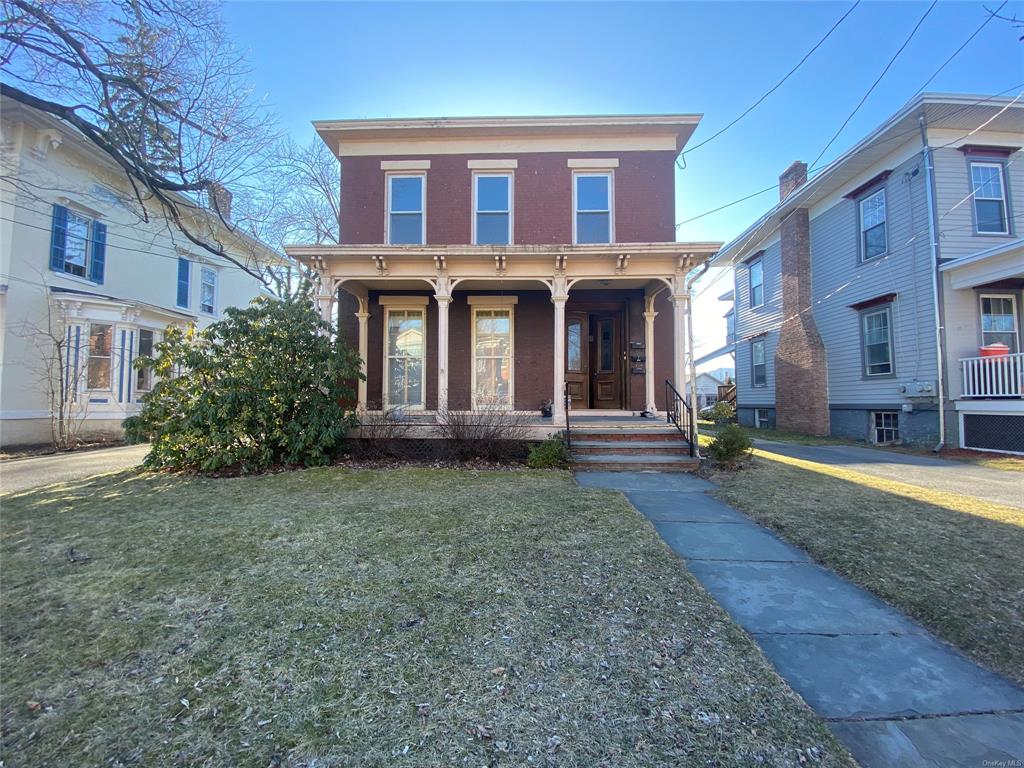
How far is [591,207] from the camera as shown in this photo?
33.2 feet

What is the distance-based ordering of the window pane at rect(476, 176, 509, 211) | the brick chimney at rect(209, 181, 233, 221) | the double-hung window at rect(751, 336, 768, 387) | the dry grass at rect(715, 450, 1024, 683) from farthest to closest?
the double-hung window at rect(751, 336, 768, 387) < the window pane at rect(476, 176, 509, 211) < the brick chimney at rect(209, 181, 233, 221) < the dry grass at rect(715, 450, 1024, 683)

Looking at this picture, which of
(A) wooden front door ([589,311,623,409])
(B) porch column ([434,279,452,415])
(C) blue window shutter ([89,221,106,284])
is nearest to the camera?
(B) porch column ([434,279,452,415])

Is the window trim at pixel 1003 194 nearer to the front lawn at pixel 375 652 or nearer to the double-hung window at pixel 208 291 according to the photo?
the front lawn at pixel 375 652

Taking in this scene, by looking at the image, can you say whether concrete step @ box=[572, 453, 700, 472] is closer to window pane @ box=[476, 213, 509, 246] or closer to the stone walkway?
the stone walkway

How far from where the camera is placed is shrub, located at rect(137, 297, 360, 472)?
666 cm

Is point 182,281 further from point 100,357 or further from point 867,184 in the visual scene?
point 867,184

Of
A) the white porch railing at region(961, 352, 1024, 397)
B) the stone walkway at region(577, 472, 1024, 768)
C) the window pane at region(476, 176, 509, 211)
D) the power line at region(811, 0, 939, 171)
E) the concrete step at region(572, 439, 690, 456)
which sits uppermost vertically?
the power line at region(811, 0, 939, 171)

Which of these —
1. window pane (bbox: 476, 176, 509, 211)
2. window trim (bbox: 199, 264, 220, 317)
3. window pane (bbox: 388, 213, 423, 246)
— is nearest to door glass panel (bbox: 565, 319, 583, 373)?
window pane (bbox: 476, 176, 509, 211)

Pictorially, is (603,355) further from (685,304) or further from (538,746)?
(538,746)

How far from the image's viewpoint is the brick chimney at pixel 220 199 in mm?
8688

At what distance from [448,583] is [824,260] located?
1573cm

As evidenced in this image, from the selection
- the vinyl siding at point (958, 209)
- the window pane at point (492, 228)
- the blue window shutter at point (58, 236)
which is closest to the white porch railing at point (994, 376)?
the vinyl siding at point (958, 209)

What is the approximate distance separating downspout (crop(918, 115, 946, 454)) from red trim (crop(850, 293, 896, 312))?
1140 mm

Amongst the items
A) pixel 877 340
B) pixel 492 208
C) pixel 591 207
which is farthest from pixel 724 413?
pixel 492 208
